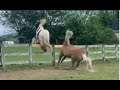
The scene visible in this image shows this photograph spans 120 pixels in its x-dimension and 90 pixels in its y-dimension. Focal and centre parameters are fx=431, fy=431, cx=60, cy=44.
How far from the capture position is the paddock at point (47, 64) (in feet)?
18.2

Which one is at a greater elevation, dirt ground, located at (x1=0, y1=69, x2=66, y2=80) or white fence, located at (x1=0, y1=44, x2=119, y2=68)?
white fence, located at (x1=0, y1=44, x2=119, y2=68)

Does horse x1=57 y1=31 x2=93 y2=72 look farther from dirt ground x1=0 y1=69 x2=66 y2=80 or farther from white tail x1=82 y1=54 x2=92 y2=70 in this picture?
dirt ground x1=0 y1=69 x2=66 y2=80

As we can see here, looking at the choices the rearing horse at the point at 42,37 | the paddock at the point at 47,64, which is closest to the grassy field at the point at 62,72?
the paddock at the point at 47,64

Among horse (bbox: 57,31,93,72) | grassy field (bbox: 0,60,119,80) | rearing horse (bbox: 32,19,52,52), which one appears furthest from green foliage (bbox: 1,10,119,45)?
grassy field (bbox: 0,60,119,80)

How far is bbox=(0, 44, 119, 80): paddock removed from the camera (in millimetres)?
5562

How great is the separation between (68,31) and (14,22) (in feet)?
2.36

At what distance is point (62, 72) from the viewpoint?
223 inches

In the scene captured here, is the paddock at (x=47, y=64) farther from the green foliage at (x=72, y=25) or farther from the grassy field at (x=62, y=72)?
the green foliage at (x=72, y=25)

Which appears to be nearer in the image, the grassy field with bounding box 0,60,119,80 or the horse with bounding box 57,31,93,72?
the grassy field with bounding box 0,60,119,80

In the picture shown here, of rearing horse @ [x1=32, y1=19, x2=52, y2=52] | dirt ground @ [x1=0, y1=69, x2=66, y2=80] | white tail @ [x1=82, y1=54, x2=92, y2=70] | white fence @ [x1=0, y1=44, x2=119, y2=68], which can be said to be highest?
rearing horse @ [x1=32, y1=19, x2=52, y2=52]
